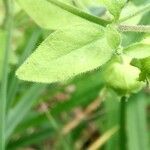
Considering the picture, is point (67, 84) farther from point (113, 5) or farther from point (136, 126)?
point (113, 5)

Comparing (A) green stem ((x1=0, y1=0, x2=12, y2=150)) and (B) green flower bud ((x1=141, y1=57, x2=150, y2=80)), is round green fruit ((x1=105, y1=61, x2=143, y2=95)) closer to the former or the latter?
(B) green flower bud ((x1=141, y1=57, x2=150, y2=80))

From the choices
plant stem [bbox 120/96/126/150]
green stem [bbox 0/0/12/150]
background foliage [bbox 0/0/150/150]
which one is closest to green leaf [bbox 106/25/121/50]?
background foliage [bbox 0/0/150/150]

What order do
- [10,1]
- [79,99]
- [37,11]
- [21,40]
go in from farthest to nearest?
[21,40], [79,99], [10,1], [37,11]

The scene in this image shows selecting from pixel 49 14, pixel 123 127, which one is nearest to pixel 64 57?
pixel 49 14

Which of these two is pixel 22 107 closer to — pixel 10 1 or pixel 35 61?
pixel 10 1

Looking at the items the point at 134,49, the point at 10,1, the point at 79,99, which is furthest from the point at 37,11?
the point at 79,99

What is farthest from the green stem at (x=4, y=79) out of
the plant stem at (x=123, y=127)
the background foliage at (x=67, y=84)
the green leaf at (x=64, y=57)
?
the plant stem at (x=123, y=127)

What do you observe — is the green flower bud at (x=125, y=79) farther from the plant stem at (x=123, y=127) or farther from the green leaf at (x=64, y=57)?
the plant stem at (x=123, y=127)
